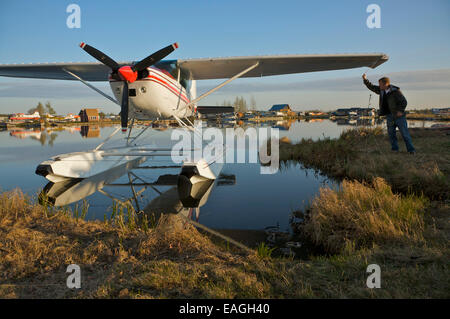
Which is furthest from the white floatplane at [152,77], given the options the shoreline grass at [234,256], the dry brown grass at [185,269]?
the dry brown grass at [185,269]

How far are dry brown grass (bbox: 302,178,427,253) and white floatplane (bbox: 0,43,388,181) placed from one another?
246 cm

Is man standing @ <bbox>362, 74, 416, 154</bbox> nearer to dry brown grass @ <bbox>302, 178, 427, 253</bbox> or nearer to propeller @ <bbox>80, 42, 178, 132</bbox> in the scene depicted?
dry brown grass @ <bbox>302, 178, 427, 253</bbox>

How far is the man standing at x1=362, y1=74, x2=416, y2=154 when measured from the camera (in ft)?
18.2

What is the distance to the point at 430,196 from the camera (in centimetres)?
369

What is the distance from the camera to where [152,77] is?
5.83m

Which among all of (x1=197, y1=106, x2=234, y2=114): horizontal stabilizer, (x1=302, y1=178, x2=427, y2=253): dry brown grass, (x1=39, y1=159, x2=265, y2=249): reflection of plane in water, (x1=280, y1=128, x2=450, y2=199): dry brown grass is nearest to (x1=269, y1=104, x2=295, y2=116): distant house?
(x1=197, y1=106, x2=234, y2=114): horizontal stabilizer

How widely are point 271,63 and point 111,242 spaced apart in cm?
644

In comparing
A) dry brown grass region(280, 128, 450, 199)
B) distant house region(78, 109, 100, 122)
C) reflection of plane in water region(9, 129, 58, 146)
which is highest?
distant house region(78, 109, 100, 122)

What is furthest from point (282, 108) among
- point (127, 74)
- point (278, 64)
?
point (127, 74)

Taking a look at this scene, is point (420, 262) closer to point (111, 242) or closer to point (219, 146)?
point (111, 242)

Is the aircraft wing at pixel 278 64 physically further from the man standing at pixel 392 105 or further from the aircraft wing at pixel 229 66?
the man standing at pixel 392 105

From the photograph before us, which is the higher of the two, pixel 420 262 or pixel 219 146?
pixel 219 146
